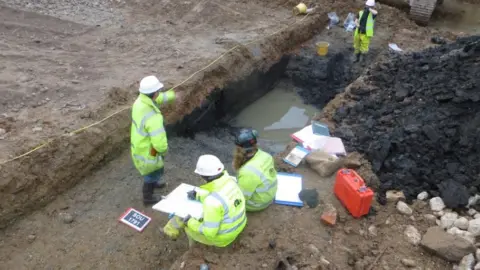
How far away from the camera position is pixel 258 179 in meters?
4.72

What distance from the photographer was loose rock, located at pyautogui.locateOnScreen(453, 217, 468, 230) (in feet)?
16.3

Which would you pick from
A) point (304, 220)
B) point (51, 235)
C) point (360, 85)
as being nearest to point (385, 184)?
point (304, 220)

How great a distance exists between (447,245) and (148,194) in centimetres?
401

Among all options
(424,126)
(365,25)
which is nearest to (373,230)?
(424,126)

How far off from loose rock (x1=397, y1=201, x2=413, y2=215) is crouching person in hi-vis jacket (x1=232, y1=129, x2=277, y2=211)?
1.89 meters

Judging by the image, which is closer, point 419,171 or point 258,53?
point 419,171

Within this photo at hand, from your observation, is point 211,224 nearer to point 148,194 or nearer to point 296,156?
point 148,194

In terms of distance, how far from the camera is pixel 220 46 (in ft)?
31.2

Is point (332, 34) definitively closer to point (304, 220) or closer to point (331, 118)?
point (331, 118)

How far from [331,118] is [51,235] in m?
5.37

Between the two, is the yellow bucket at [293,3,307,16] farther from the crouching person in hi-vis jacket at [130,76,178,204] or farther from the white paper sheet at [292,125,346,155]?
the crouching person in hi-vis jacket at [130,76,178,204]

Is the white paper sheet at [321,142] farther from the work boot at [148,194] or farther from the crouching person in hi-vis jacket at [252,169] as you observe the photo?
the work boot at [148,194]

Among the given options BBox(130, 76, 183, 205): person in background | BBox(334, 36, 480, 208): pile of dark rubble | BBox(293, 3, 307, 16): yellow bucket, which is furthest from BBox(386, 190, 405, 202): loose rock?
BBox(293, 3, 307, 16): yellow bucket

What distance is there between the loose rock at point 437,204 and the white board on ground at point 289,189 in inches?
70.6
